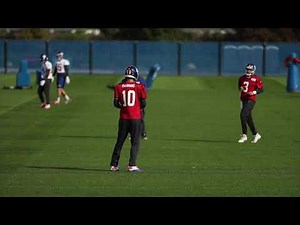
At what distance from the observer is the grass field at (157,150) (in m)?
15.8

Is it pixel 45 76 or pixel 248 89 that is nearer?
pixel 248 89

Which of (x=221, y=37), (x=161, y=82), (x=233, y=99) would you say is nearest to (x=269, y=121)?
(x=233, y=99)

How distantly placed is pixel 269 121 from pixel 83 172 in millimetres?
13360

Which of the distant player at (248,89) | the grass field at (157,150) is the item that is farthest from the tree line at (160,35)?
the distant player at (248,89)

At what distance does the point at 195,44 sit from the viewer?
6419 cm

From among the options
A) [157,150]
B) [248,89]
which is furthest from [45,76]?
[157,150]

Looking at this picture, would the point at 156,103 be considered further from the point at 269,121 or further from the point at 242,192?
the point at 242,192

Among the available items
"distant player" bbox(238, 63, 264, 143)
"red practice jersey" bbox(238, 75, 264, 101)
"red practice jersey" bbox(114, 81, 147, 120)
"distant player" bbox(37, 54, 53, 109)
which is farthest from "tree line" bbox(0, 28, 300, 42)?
"red practice jersey" bbox(114, 81, 147, 120)

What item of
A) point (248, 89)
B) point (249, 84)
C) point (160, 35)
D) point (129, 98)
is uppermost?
point (129, 98)

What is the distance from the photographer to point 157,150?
21.6 meters

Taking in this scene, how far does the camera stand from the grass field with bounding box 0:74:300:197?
15.8m

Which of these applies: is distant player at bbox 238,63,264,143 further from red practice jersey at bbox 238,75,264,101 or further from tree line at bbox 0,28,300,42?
tree line at bbox 0,28,300,42

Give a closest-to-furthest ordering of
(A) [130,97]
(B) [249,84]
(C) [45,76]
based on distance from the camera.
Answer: (A) [130,97], (B) [249,84], (C) [45,76]

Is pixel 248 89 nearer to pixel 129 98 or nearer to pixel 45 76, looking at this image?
pixel 129 98
